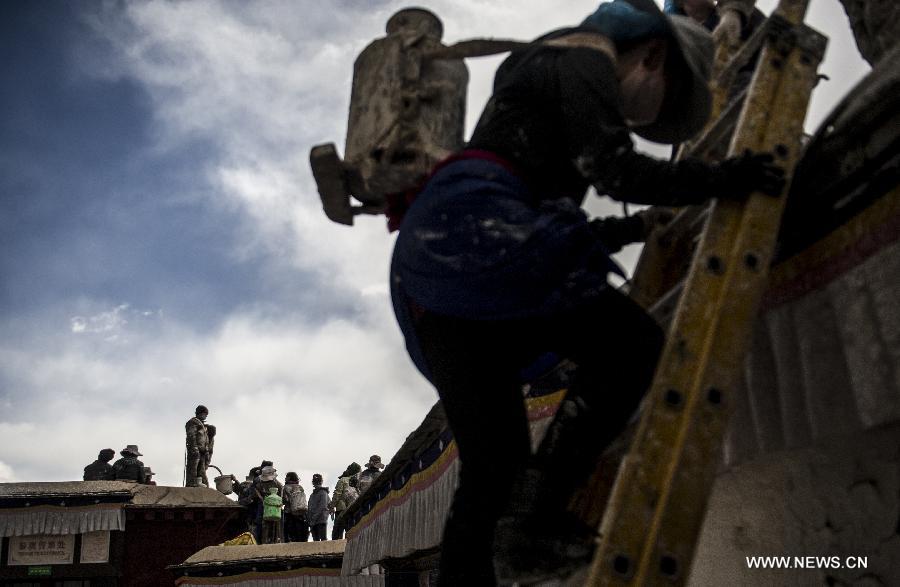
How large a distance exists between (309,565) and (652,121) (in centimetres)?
1385

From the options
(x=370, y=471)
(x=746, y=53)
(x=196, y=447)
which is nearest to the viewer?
(x=746, y=53)

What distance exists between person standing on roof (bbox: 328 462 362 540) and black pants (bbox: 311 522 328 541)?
213mm

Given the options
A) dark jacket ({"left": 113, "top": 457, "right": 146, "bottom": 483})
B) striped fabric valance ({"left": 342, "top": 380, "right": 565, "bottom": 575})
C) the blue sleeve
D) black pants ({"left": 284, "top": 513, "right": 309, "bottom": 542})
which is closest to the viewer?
striped fabric valance ({"left": 342, "top": 380, "right": 565, "bottom": 575})

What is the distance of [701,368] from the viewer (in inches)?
57.4

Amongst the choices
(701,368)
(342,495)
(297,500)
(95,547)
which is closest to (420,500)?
(701,368)

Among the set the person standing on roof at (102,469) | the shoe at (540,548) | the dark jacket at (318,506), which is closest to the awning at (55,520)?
the person standing on roof at (102,469)

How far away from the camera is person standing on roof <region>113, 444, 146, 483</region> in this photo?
16.2 meters

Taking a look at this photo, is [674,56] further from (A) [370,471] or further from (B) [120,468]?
(B) [120,468]

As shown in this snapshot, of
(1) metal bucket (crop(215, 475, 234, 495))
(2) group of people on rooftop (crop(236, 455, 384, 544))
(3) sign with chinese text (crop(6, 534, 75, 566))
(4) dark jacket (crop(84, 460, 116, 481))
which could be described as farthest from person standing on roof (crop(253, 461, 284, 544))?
(3) sign with chinese text (crop(6, 534, 75, 566))

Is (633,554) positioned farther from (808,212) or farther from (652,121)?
(652,121)

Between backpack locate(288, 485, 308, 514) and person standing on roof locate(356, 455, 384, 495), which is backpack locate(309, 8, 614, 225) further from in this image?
backpack locate(288, 485, 308, 514)

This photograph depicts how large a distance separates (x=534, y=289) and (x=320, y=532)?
14995mm

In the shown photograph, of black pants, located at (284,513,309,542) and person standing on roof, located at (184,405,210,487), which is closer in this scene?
black pants, located at (284,513,309,542)

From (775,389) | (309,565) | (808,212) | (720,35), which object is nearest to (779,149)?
(808,212)
